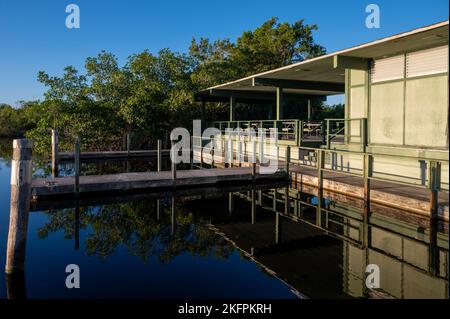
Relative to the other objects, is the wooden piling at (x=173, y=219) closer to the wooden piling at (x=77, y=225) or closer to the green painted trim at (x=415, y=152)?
the wooden piling at (x=77, y=225)

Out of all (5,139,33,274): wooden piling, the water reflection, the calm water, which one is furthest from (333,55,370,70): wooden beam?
(5,139,33,274): wooden piling

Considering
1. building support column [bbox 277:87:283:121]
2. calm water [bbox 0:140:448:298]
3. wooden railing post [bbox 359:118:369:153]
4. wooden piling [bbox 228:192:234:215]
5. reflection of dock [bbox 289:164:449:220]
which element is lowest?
calm water [bbox 0:140:448:298]

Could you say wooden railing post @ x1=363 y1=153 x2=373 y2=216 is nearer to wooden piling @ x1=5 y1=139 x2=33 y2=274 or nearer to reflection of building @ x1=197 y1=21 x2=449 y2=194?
reflection of building @ x1=197 y1=21 x2=449 y2=194

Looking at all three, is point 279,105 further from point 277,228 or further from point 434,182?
point 434,182

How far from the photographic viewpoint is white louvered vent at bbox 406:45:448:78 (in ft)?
31.7

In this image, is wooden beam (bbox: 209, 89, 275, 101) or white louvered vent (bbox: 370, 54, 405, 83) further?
wooden beam (bbox: 209, 89, 275, 101)

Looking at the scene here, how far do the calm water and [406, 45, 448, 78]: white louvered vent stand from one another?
3.99 m

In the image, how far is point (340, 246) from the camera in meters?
7.13

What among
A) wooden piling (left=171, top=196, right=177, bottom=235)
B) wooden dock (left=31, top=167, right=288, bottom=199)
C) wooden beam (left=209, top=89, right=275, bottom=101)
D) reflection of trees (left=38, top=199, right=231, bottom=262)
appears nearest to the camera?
reflection of trees (left=38, top=199, right=231, bottom=262)

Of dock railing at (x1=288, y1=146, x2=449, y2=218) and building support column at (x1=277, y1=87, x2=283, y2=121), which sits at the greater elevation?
building support column at (x1=277, y1=87, x2=283, y2=121)
